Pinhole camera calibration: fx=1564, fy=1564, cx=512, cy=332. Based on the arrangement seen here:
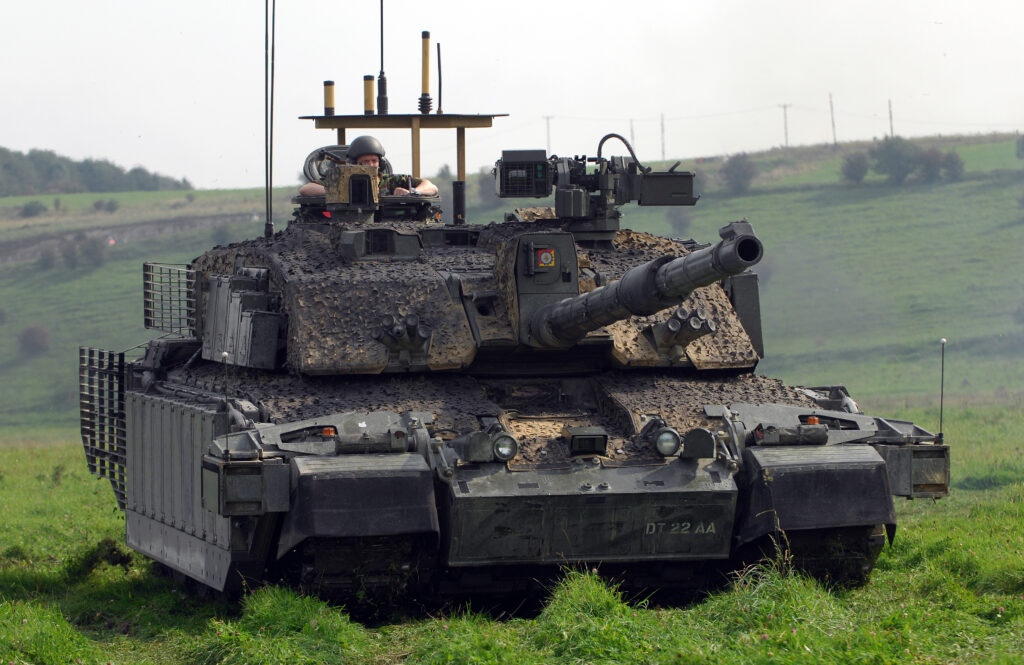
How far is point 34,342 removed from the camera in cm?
4944

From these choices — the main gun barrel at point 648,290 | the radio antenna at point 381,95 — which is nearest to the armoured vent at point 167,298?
the radio antenna at point 381,95

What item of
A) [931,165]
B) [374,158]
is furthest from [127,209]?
[374,158]

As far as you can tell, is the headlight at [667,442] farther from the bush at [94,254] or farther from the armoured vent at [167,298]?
the bush at [94,254]

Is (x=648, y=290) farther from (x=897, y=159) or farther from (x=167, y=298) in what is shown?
(x=897, y=159)

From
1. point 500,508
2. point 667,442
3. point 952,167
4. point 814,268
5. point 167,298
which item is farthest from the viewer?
point 952,167

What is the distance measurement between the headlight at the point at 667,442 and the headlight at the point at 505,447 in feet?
3.56

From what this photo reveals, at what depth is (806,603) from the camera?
995 cm

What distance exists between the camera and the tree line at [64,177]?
6600 cm

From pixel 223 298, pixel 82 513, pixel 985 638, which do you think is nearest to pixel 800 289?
pixel 82 513

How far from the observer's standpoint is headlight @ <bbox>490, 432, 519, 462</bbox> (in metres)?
11.0

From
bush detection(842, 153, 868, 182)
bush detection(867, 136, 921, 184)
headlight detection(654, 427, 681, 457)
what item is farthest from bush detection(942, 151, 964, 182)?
headlight detection(654, 427, 681, 457)

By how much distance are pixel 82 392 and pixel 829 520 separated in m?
8.47

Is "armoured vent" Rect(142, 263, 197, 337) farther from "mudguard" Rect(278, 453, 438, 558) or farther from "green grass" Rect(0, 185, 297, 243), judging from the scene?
"green grass" Rect(0, 185, 297, 243)

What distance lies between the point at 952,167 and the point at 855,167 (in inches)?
142
